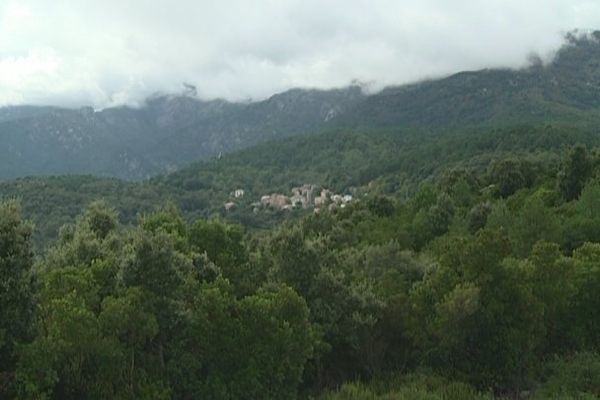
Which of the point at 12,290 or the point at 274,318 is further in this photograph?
the point at 274,318

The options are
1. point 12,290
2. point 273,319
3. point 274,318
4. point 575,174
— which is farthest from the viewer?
point 575,174

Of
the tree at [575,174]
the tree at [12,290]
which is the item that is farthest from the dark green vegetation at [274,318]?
the tree at [575,174]

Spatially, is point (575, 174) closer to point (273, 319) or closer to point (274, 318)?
point (274, 318)

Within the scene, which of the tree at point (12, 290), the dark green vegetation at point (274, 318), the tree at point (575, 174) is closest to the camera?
the tree at point (12, 290)

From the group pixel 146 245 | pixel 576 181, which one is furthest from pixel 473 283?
pixel 576 181

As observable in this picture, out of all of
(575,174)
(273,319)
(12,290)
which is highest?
(12,290)

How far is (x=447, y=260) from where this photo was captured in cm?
3778

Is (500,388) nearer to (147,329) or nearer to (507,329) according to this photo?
(507,329)

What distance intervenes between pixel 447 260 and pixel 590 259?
1069cm

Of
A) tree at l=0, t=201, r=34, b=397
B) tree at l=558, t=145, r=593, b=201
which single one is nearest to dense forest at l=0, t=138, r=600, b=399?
tree at l=0, t=201, r=34, b=397

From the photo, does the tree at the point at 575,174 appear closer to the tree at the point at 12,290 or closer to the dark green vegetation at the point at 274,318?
the dark green vegetation at the point at 274,318

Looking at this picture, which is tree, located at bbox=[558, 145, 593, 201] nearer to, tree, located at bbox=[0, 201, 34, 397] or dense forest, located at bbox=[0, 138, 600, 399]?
dense forest, located at bbox=[0, 138, 600, 399]

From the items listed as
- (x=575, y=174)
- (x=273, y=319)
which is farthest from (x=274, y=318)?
(x=575, y=174)

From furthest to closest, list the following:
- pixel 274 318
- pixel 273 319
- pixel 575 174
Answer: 1. pixel 575 174
2. pixel 274 318
3. pixel 273 319
